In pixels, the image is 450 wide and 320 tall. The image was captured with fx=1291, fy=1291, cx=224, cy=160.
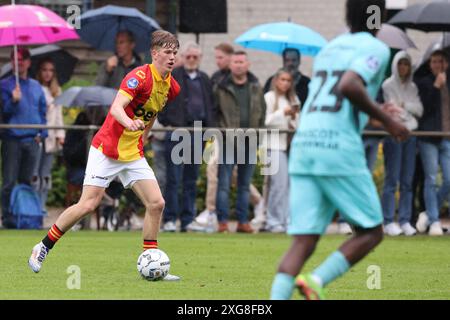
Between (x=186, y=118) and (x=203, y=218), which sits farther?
(x=203, y=218)

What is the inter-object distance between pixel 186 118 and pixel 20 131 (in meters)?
2.31

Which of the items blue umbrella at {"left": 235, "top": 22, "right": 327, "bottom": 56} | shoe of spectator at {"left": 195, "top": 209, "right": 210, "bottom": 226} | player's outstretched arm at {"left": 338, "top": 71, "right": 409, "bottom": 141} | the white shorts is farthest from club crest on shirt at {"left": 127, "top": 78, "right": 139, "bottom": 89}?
blue umbrella at {"left": 235, "top": 22, "right": 327, "bottom": 56}

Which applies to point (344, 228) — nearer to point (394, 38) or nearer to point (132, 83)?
point (394, 38)

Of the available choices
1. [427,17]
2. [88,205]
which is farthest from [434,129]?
[88,205]

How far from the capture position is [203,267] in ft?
42.3

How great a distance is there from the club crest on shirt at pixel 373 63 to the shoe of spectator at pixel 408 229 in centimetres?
1022

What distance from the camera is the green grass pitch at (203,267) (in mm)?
10320

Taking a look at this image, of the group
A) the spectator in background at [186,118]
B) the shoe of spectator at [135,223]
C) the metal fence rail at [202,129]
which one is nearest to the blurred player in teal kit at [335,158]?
the metal fence rail at [202,129]

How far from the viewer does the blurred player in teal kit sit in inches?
317

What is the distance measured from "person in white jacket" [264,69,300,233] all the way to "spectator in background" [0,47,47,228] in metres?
3.24

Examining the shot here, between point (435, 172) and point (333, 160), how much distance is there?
33.7 ft

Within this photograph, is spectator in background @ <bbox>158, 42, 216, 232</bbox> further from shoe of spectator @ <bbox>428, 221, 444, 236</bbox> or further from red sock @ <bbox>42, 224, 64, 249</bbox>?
red sock @ <bbox>42, 224, 64, 249</bbox>

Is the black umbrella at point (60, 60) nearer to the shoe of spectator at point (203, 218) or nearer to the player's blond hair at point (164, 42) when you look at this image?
the shoe of spectator at point (203, 218)
